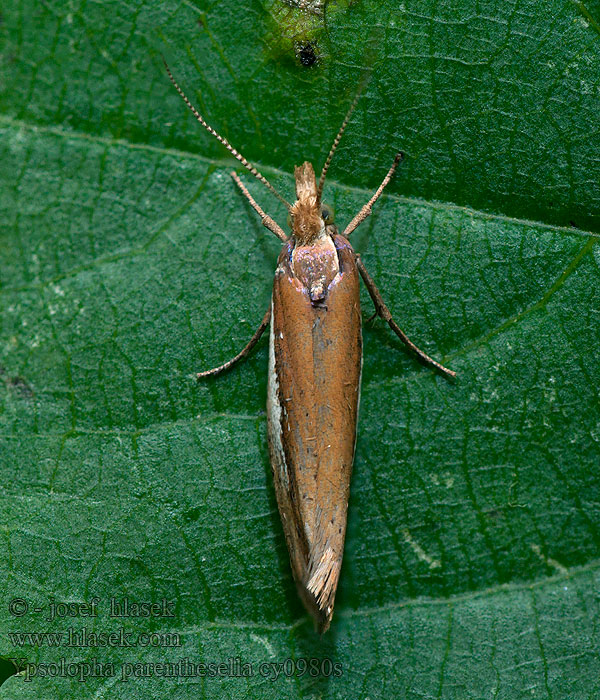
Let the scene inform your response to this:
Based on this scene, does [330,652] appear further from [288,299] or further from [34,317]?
[34,317]

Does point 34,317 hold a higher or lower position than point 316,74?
lower

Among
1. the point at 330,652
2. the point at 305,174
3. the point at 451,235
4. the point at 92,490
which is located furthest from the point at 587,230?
the point at 92,490

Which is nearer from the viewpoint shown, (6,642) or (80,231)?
(6,642)

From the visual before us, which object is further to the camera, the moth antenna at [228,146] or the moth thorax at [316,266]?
the moth antenna at [228,146]

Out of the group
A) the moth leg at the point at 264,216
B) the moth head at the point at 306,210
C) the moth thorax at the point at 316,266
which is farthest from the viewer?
the moth leg at the point at 264,216

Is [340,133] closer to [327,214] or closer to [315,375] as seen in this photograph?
[327,214]

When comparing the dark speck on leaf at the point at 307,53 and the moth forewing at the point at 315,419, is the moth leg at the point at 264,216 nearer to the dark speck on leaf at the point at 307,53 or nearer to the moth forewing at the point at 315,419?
the moth forewing at the point at 315,419

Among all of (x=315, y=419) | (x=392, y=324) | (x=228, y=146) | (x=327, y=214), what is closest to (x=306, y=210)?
(x=327, y=214)

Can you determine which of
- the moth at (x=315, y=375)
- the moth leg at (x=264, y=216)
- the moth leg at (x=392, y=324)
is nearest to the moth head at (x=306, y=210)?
the moth at (x=315, y=375)
